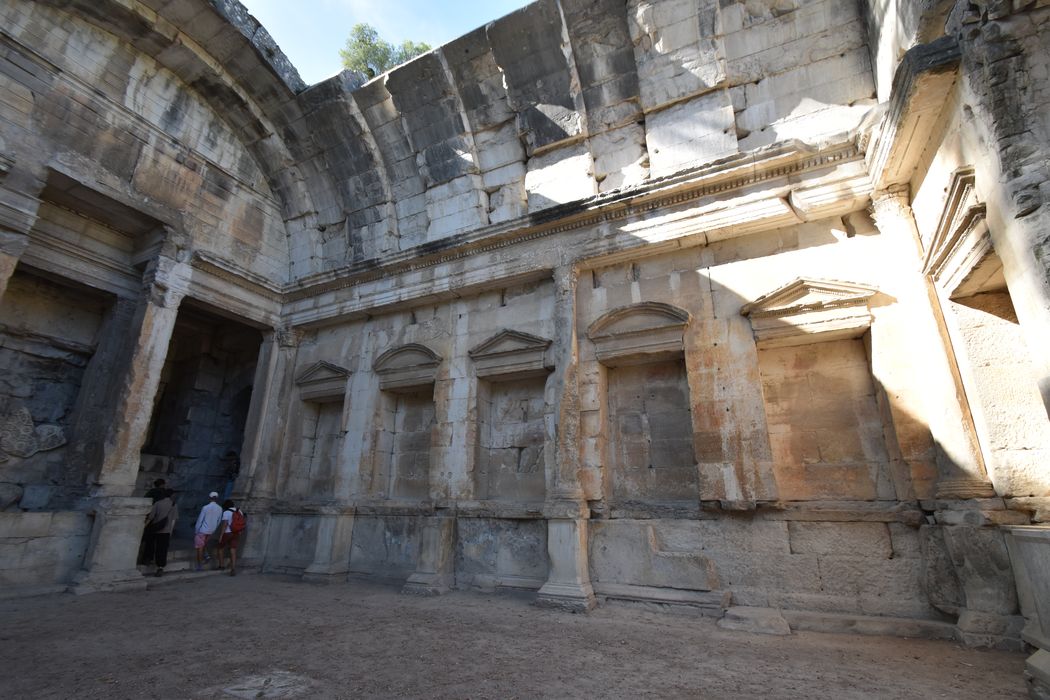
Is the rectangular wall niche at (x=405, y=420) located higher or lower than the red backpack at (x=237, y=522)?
higher

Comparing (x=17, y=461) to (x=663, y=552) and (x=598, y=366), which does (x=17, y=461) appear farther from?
(x=663, y=552)

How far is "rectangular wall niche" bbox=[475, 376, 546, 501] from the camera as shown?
7.41m

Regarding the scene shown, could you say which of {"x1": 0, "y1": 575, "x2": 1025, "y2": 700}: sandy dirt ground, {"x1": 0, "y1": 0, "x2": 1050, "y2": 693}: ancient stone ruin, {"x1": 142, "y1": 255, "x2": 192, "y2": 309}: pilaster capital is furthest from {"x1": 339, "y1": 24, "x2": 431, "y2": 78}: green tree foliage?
{"x1": 0, "y1": 575, "x2": 1025, "y2": 700}: sandy dirt ground

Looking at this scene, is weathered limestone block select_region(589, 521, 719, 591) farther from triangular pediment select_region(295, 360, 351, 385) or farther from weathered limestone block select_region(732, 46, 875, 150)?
triangular pediment select_region(295, 360, 351, 385)

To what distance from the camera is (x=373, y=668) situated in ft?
12.4

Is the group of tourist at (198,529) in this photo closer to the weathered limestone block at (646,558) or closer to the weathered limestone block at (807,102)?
the weathered limestone block at (646,558)

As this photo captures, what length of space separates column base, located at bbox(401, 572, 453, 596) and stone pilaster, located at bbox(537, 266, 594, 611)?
1.57 metres

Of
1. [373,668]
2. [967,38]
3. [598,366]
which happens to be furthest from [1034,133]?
[373,668]

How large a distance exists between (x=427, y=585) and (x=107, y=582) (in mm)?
4246

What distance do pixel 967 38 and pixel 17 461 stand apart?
13.1m

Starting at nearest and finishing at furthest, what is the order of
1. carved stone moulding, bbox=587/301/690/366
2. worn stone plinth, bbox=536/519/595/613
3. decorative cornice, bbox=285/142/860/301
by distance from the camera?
worn stone plinth, bbox=536/519/595/613, decorative cornice, bbox=285/142/860/301, carved stone moulding, bbox=587/301/690/366

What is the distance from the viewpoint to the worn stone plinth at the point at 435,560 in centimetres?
682

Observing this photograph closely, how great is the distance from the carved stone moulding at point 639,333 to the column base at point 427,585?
12.4 ft

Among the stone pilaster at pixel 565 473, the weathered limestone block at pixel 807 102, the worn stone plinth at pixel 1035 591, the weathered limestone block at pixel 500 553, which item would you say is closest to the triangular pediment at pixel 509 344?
the stone pilaster at pixel 565 473
